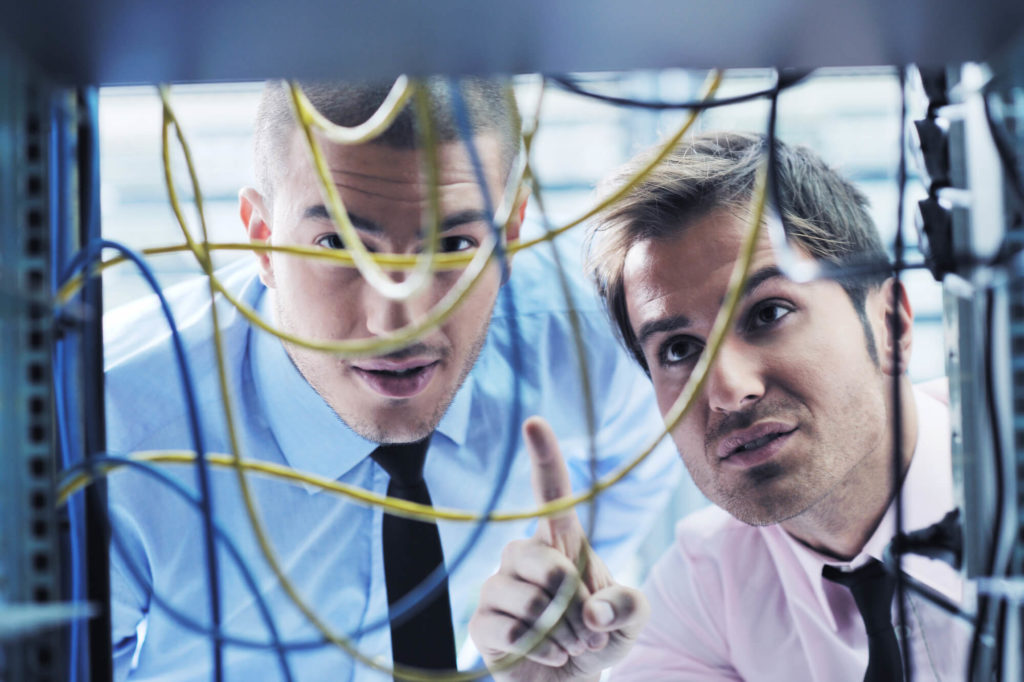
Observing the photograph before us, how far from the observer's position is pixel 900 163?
2.30ft

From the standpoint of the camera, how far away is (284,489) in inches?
40.6

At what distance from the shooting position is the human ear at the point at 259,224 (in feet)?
3.30

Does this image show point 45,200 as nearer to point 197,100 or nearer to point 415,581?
point 197,100

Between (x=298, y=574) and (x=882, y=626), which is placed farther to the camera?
(x=298, y=574)

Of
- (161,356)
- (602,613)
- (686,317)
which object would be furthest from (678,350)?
(161,356)

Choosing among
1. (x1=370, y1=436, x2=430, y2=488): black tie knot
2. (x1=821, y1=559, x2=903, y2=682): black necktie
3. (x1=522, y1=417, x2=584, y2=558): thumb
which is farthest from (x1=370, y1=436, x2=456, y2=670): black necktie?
(x1=821, y1=559, x2=903, y2=682): black necktie

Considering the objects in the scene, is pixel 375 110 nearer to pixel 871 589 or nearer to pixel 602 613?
pixel 602 613

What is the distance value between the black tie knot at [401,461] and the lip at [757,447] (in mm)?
334

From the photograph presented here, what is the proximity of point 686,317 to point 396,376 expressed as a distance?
12.7 inches

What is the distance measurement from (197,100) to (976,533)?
3.03 ft

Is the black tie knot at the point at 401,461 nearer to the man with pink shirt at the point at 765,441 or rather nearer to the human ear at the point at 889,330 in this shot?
the man with pink shirt at the point at 765,441

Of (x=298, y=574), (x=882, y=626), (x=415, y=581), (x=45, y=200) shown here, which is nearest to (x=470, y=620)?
(x=415, y=581)

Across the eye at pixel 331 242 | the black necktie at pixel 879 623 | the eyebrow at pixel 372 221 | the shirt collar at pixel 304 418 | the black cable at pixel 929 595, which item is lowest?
the black necktie at pixel 879 623

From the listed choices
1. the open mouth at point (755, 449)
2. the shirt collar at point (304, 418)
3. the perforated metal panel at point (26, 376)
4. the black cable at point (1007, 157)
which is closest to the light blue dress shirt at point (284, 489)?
the shirt collar at point (304, 418)
